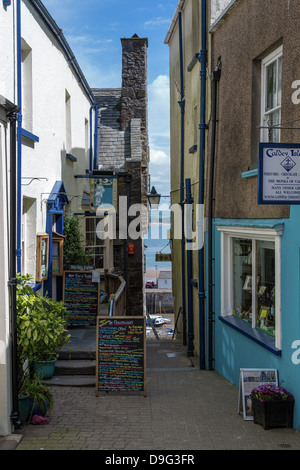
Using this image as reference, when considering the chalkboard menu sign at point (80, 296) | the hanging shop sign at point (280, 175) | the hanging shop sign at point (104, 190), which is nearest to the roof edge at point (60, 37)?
the hanging shop sign at point (104, 190)

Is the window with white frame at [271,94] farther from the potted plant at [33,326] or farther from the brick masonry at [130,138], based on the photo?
the brick masonry at [130,138]

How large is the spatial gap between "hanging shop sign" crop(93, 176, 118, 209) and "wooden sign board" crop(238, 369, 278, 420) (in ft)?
27.4

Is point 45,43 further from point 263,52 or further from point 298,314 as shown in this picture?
point 298,314

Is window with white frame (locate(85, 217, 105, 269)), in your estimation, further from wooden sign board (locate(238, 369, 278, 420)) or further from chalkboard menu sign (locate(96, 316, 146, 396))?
wooden sign board (locate(238, 369, 278, 420))

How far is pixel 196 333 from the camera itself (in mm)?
12664

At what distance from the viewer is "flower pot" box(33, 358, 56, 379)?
8.43m

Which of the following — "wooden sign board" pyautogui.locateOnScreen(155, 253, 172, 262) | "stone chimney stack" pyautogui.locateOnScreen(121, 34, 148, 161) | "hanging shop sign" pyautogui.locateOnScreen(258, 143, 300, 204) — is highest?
"stone chimney stack" pyautogui.locateOnScreen(121, 34, 148, 161)

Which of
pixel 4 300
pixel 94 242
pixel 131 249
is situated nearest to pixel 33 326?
pixel 4 300

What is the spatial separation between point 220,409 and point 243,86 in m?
5.36

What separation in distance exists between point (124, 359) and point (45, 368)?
1.49 m

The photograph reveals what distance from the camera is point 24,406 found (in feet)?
21.6

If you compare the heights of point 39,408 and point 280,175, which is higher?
point 280,175

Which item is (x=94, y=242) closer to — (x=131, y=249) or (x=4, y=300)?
(x=131, y=249)

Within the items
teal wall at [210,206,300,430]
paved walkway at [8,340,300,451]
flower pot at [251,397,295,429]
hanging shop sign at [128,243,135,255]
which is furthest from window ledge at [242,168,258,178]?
hanging shop sign at [128,243,135,255]
